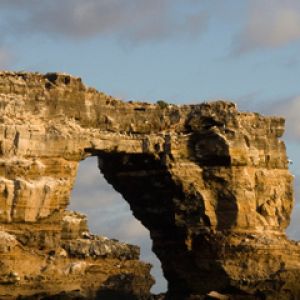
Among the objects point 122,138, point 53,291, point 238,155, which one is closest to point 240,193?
point 238,155

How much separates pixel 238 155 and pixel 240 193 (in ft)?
6.13

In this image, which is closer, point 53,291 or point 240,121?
point 53,291

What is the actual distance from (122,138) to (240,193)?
6.77 metres

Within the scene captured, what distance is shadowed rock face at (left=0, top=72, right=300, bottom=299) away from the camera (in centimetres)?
7256

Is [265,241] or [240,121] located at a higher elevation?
[240,121]

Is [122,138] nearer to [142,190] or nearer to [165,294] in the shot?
[142,190]

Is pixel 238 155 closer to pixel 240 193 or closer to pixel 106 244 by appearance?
pixel 240 193

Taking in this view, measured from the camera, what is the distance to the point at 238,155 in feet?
260

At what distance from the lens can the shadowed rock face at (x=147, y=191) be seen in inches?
2857

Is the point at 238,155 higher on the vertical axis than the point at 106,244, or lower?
higher

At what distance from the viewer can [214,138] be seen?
7912 cm

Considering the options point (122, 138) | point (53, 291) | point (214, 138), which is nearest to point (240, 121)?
point (214, 138)

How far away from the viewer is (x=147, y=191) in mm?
80875

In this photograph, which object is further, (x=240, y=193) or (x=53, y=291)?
(x=240, y=193)
